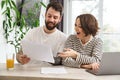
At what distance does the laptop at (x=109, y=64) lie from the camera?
182cm

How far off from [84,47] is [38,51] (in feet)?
1.69

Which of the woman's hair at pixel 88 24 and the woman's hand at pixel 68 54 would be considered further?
the woman's hair at pixel 88 24

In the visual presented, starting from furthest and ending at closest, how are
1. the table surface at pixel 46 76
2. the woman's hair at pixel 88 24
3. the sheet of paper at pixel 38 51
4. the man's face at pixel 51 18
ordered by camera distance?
the man's face at pixel 51 18
the woman's hair at pixel 88 24
the sheet of paper at pixel 38 51
the table surface at pixel 46 76

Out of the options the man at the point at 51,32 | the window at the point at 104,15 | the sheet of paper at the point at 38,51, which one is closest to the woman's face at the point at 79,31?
the man at the point at 51,32

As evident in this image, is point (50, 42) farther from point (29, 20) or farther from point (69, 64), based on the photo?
point (29, 20)

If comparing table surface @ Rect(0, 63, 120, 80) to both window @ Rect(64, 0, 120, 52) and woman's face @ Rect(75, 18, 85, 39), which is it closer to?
woman's face @ Rect(75, 18, 85, 39)

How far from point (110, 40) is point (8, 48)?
9.98ft

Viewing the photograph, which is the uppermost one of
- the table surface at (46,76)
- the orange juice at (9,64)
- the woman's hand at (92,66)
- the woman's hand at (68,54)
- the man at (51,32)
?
the man at (51,32)

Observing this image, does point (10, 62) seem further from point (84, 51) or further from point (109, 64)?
point (109, 64)

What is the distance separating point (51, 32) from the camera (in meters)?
2.66

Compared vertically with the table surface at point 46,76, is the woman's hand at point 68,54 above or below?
above

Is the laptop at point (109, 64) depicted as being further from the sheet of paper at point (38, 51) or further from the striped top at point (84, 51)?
the sheet of paper at point (38, 51)

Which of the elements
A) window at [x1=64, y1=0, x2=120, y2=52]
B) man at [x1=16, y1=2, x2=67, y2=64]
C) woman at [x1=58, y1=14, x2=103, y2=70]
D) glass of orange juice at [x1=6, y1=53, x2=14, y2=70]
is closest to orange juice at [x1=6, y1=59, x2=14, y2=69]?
glass of orange juice at [x1=6, y1=53, x2=14, y2=70]

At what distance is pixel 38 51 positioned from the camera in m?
2.06
